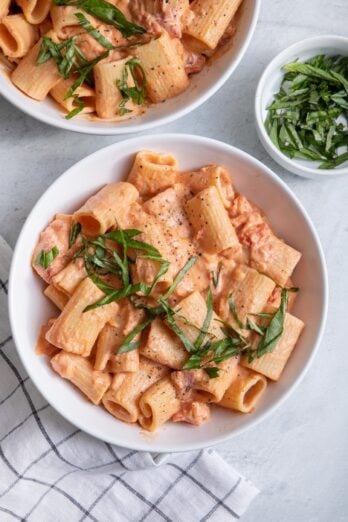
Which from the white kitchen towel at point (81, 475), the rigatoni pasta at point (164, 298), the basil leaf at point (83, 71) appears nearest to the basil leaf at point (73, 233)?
the rigatoni pasta at point (164, 298)

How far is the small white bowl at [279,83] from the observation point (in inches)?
117

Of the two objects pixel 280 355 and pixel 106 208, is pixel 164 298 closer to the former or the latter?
pixel 106 208

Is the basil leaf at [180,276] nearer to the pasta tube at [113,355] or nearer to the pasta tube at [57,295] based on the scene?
the pasta tube at [113,355]

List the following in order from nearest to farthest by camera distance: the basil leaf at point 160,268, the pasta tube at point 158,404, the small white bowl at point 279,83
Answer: the basil leaf at point 160,268
the pasta tube at point 158,404
the small white bowl at point 279,83

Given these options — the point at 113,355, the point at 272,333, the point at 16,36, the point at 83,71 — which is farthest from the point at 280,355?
the point at 16,36

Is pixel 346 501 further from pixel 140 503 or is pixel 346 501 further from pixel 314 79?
pixel 314 79

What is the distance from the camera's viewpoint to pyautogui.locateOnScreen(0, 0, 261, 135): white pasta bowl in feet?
8.77

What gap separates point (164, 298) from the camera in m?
Answer: 2.57

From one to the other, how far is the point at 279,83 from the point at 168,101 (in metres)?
0.61

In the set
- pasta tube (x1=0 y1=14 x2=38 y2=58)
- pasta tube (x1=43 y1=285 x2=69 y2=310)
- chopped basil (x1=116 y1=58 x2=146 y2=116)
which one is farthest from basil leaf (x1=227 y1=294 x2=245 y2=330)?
pasta tube (x1=0 y1=14 x2=38 y2=58)

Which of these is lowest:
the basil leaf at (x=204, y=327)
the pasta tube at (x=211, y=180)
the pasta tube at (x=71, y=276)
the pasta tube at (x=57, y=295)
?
the basil leaf at (x=204, y=327)

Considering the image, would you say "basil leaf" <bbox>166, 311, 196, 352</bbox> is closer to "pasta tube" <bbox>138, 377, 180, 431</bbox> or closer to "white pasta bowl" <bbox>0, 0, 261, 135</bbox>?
"pasta tube" <bbox>138, 377, 180, 431</bbox>

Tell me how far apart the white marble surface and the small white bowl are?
82mm

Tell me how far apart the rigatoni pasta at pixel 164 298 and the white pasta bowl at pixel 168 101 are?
0.15m
